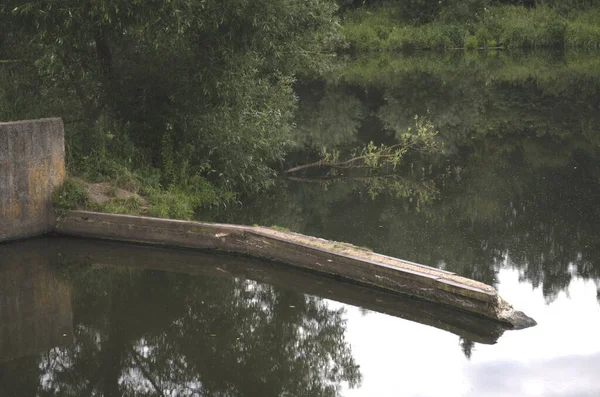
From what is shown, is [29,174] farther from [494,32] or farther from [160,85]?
[494,32]

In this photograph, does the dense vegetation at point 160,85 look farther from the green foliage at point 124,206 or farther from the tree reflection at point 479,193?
the tree reflection at point 479,193

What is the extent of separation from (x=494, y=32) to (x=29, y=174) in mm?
38031

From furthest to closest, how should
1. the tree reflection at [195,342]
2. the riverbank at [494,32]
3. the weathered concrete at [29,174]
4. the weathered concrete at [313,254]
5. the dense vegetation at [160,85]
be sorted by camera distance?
the riverbank at [494,32] < the dense vegetation at [160,85] < the weathered concrete at [29,174] < the weathered concrete at [313,254] < the tree reflection at [195,342]

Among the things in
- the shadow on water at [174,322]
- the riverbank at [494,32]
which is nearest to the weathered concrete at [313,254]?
the shadow on water at [174,322]

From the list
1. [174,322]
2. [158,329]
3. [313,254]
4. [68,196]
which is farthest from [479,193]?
[158,329]

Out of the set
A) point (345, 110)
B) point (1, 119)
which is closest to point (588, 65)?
point (345, 110)

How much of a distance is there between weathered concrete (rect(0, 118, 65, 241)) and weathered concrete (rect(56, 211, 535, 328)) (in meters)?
0.38

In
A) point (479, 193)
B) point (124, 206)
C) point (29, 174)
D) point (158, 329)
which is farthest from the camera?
point (479, 193)

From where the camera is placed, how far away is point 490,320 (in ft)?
28.8

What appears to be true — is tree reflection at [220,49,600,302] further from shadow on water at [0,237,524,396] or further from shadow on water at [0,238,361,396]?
shadow on water at [0,238,361,396]

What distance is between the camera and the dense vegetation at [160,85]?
12414mm

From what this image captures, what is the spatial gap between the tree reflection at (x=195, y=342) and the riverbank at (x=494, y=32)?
36.8m

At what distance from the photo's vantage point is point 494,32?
46094 mm

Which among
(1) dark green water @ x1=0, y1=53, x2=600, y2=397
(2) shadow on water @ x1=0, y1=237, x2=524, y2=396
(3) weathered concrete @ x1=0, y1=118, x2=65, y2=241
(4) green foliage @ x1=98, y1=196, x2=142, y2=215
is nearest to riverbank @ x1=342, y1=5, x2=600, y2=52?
(1) dark green water @ x1=0, y1=53, x2=600, y2=397
